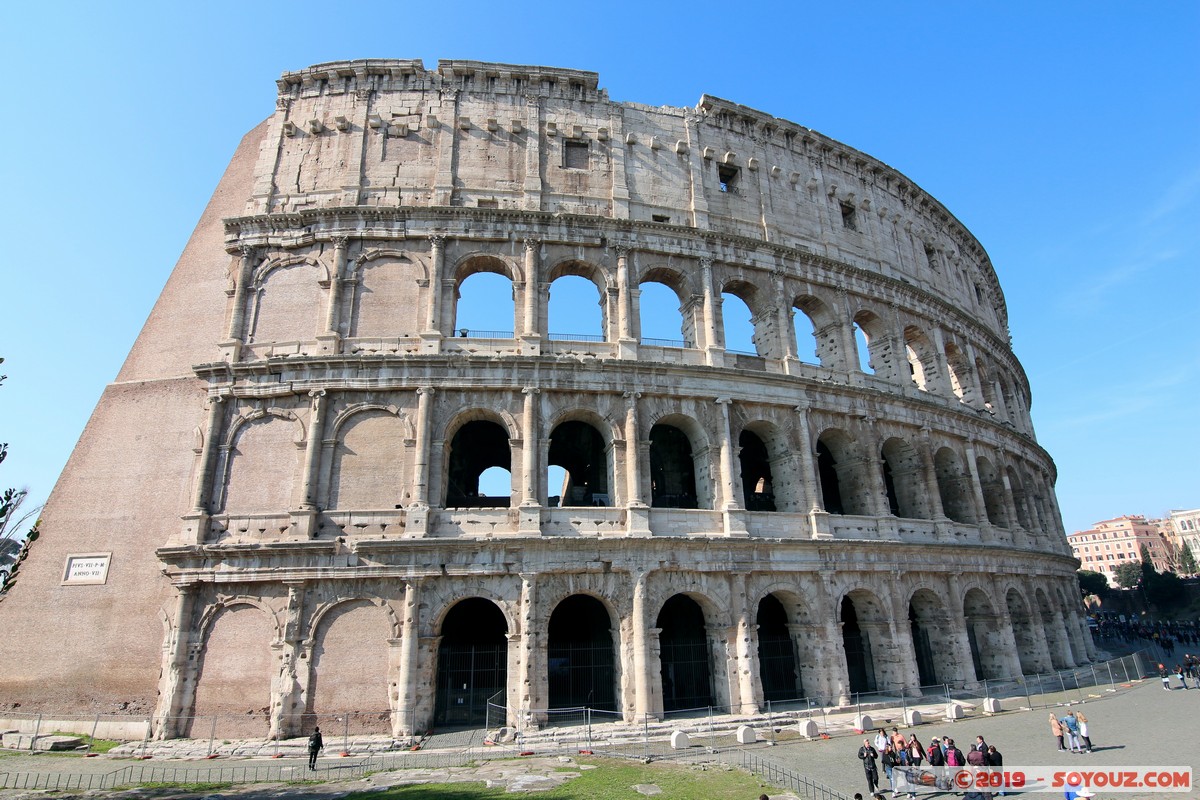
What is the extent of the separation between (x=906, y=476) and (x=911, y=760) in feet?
40.5

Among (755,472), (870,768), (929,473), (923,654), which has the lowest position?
(870,768)

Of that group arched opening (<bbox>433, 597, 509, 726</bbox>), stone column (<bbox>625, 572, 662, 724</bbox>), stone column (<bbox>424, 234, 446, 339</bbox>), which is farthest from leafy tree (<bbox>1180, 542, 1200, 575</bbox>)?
stone column (<bbox>424, 234, 446, 339</bbox>)

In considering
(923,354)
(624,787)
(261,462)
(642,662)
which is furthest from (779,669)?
(261,462)

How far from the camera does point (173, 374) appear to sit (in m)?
18.0

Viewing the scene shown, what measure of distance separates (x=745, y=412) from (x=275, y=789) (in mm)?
13862

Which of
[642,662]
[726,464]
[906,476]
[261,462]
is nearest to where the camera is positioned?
[642,662]

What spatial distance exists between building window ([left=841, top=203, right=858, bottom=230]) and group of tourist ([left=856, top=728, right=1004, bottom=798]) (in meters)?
18.1

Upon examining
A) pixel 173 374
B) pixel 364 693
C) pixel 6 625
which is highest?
pixel 173 374

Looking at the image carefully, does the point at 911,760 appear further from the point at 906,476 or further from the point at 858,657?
the point at 906,476

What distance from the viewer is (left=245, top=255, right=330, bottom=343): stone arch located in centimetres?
1769

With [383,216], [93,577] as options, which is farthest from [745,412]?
[93,577]

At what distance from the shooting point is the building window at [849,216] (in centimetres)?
2384

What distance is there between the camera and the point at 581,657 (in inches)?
667

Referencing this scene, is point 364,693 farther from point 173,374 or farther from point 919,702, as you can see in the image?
point 919,702
